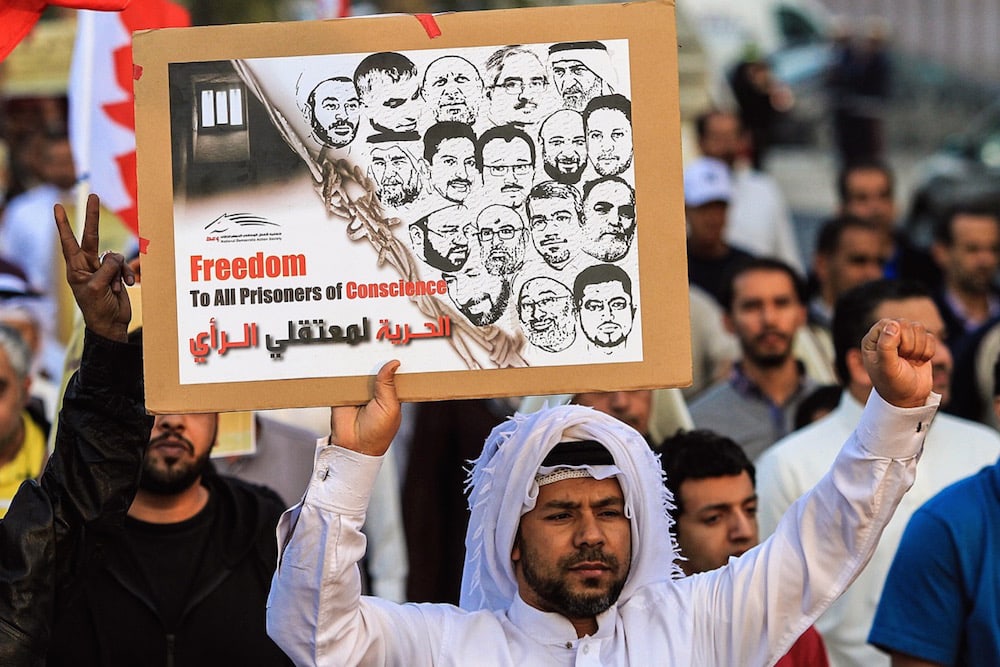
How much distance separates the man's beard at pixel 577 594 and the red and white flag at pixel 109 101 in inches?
101

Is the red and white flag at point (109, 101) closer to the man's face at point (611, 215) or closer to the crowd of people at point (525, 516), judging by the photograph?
the crowd of people at point (525, 516)

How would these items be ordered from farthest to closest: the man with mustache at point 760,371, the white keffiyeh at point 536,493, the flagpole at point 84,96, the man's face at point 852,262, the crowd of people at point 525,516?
1. the man's face at point 852,262
2. the man with mustache at point 760,371
3. the flagpole at point 84,96
4. the white keffiyeh at point 536,493
5. the crowd of people at point 525,516

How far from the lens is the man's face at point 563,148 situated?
3.62 m

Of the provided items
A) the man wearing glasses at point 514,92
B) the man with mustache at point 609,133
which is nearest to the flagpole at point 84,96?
the man wearing glasses at point 514,92

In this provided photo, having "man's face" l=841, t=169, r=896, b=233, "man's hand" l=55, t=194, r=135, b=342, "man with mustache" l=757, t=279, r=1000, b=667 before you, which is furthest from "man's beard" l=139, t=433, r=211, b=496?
"man's face" l=841, t=169, r=896, b=233

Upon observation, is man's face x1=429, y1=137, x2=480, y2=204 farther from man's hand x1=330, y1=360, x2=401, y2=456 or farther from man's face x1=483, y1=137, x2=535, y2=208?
man's hand x1=330, y1=360, x2=401, y2=456

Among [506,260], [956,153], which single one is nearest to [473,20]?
[506,260]

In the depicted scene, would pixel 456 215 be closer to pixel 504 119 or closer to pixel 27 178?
pixel 504 119

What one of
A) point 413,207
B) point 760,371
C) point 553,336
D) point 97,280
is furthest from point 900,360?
point 760,371

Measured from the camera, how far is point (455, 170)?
362cm

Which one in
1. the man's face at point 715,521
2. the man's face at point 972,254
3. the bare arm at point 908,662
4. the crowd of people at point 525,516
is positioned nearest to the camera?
the crowd of people at point 525,516

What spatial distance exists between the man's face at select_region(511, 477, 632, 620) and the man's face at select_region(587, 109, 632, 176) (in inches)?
33.4

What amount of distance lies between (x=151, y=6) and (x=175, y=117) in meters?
2.45

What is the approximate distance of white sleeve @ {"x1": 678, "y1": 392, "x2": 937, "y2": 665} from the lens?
3.80m
